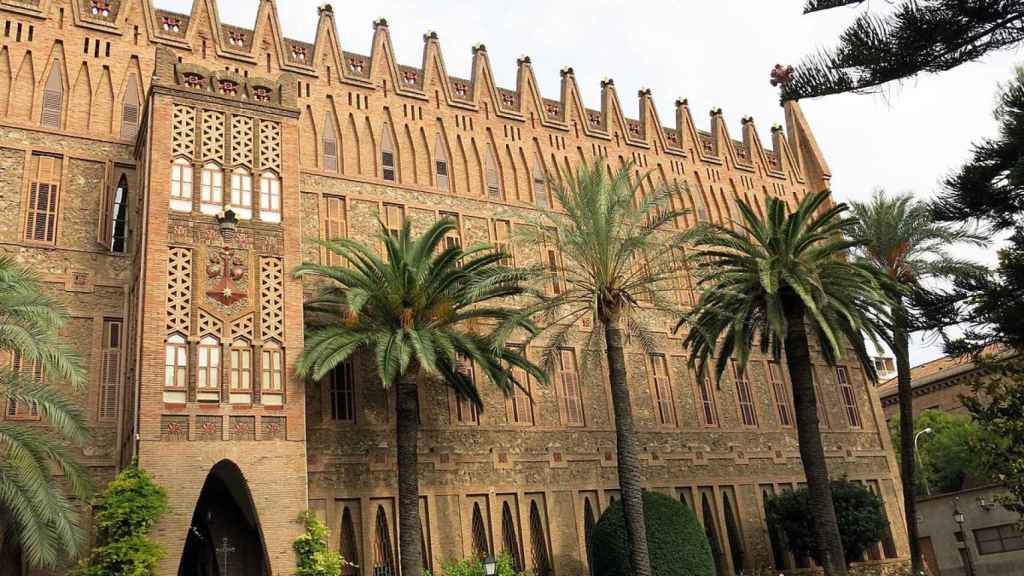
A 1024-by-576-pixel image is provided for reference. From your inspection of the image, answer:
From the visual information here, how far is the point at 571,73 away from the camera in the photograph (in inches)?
1278

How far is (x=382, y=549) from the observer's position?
23.0 meters

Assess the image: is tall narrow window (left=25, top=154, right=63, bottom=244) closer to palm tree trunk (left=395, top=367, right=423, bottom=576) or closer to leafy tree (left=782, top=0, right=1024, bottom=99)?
palm tree trunk (left=395, top=367, right=423, bottom=576)

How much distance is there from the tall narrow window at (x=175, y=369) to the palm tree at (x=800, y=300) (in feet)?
37.7

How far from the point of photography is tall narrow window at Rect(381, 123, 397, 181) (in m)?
27.6

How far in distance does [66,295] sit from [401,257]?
7876 millimetres

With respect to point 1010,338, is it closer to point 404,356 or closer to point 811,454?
point 811,454

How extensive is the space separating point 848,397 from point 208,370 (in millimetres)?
23684

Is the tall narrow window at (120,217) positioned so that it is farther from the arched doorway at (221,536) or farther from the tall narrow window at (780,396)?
the tall narrow window at (780,396)

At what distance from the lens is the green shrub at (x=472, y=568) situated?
21.6m

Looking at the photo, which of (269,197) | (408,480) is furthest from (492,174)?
(408,480)

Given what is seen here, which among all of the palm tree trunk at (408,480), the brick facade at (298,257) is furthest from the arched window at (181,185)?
the palm tree trunk at (408,480)

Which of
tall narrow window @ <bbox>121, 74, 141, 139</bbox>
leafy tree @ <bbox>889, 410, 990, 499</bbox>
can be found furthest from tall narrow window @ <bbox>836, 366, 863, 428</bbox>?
tall narrow window @ <bbox>121, 74, 141, 139</bbox>

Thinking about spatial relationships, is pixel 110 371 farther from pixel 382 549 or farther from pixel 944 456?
pixel 944 456

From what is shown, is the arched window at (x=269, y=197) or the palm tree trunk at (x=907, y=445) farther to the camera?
the palm tree trunk at (x=907, y=445)
